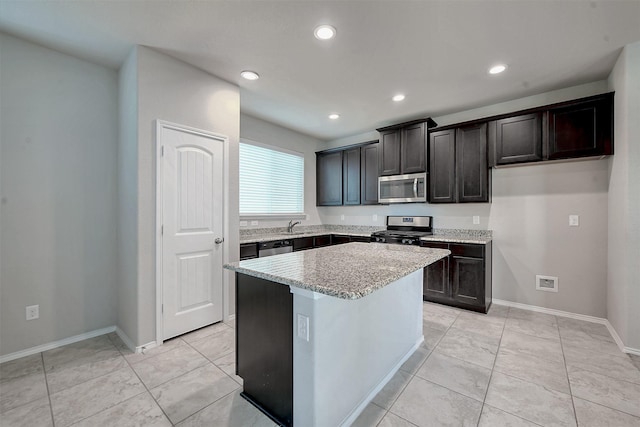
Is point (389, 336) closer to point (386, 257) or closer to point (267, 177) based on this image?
point (386, 257)

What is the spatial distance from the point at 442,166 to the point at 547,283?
189 centimetres

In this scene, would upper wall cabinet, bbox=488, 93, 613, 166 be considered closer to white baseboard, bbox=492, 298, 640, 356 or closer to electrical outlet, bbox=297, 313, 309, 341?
white baseboard, bbox=492, 298, 640, 356

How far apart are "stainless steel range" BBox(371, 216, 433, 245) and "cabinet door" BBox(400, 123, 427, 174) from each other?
2.57ft

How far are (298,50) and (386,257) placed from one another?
6.29 ft

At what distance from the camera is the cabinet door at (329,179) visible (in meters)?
4.95

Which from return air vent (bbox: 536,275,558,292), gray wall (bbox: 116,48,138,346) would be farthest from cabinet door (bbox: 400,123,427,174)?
gray wall (bbox: 116,48,138,346)

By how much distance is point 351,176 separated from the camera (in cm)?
479

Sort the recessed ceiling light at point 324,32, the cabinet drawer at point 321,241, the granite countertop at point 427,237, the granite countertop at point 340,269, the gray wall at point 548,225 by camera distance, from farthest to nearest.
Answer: the cabinet drawer at point 321,241, the granite countertop at point 427,237, the gray wall at point 548,225, the recessed ceiling light at point 324,32, the granite countertop at point 340,269

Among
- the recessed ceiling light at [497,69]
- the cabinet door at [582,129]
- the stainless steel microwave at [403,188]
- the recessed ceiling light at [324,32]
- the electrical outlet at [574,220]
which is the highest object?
the recessed ceiling light at [497,69]

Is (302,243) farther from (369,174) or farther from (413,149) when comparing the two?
(413,149)

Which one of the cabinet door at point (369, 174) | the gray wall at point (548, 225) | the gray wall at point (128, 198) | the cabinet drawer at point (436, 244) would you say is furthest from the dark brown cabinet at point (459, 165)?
the gray wall at point (128, 198)

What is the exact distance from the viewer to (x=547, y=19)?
6.43 ft

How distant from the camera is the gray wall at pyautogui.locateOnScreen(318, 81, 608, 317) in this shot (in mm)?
2963

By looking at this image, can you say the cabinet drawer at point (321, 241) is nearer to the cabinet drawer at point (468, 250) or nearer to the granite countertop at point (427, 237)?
the granite countertop at point (427, 237)
